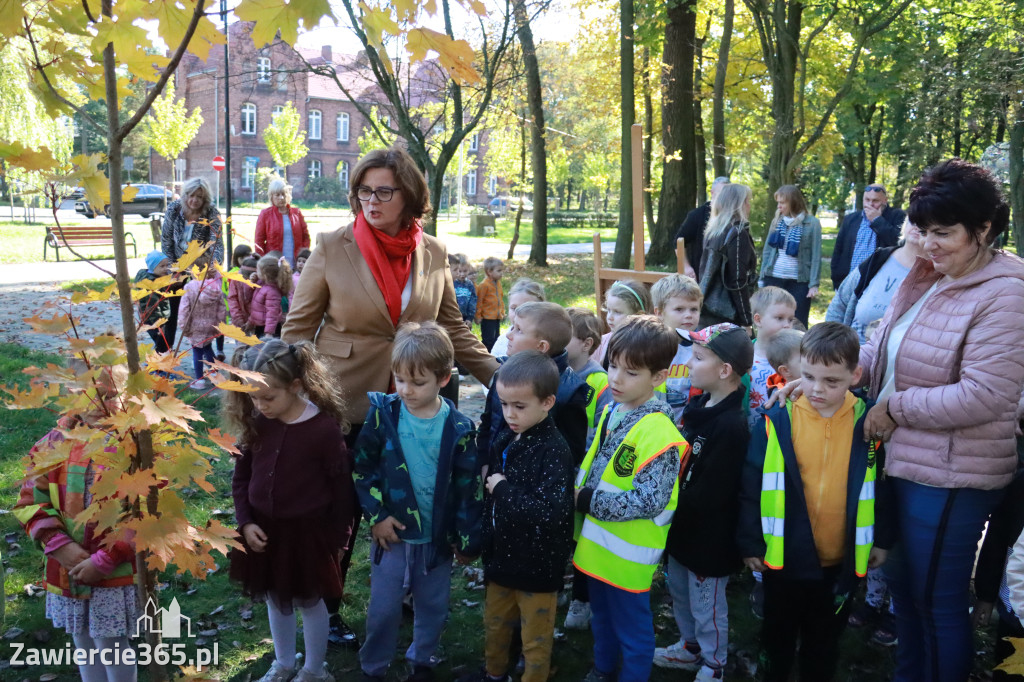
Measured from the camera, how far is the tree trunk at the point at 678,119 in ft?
48.9

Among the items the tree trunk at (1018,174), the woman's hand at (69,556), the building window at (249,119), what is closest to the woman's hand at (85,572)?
the woman's hand at (69,556)

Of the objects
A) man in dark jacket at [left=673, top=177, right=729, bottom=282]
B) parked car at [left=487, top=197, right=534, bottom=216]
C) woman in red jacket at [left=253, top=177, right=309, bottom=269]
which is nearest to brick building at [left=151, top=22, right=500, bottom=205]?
parked car at [left=487, top=197, right=534, bottom=216]

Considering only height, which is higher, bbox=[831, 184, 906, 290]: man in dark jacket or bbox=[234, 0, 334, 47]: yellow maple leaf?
bbox=[234, 0, 334, 47]: yellow maple leaf

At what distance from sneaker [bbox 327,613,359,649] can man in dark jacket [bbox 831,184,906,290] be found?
593 cm

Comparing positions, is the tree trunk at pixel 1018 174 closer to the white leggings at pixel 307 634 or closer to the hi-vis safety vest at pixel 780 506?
the hi-vis safety vest at pixel 780 506

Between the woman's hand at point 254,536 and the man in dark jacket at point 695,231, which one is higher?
the man in dark jacket at point 695,231

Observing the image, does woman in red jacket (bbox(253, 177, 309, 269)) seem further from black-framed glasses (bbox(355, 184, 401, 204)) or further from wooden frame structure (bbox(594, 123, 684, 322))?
black-framed glasses (bbox(355, 184, 401, 204))

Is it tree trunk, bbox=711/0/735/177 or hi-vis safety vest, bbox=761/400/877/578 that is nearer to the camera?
hi-vis safety vest, bbox=761/400/877/578

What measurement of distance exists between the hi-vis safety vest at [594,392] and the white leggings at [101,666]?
207 centimetres

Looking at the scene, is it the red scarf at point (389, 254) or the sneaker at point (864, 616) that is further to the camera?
the sneaker at point (864, 616)

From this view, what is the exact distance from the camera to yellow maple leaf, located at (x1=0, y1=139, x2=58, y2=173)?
1.71m

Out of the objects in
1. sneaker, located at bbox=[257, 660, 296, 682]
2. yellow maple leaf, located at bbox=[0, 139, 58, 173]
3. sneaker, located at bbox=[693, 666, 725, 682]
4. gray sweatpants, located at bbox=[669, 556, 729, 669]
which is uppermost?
yellow maple leaf, located at bbox=[0, 139, 58, 173]

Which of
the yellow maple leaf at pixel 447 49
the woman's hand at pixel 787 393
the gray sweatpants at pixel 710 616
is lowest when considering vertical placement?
the gray sweatpants at pixel 710 616

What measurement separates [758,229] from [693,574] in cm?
2427
